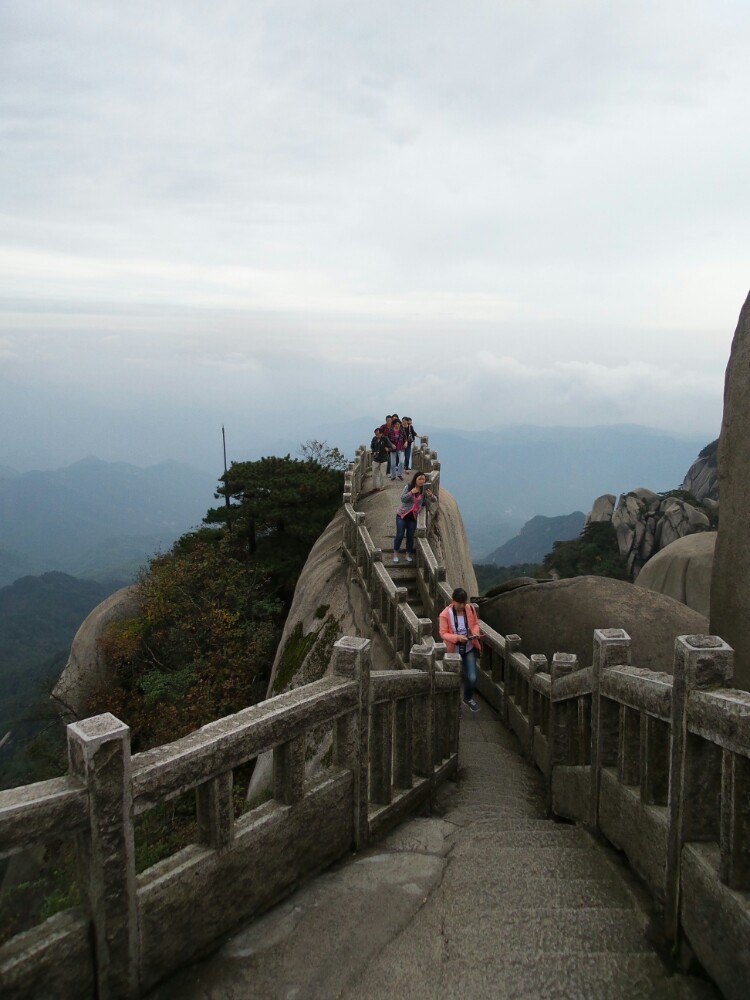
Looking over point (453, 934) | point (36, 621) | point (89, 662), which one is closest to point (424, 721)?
point (453, 934)

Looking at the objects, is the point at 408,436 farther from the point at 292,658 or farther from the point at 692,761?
the point at 692,761

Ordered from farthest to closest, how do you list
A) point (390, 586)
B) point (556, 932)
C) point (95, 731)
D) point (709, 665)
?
1. point (390, 586)
2. point (556, 932)
3. point (709, 665)
4. point (95, 731)

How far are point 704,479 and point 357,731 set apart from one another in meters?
53.7

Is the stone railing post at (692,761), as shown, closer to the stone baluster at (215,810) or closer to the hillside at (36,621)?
the stone baluster at (215,810)

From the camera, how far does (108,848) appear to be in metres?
3.80

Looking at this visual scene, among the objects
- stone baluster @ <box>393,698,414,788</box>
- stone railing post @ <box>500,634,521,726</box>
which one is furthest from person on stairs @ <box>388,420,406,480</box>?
stone baluster @ <box>393,698,414,788</box>

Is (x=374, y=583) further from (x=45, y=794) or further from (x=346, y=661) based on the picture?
(x=45, y=794)

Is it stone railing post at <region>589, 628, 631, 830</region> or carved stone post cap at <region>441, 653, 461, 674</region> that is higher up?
stone railing post at <region>589, 628, 631, 830</region>

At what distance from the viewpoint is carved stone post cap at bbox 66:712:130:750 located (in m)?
3.65

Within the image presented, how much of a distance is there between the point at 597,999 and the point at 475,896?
1.17m

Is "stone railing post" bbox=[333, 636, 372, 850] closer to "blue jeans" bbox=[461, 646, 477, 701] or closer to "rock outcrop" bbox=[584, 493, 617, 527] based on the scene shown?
"blue jeans" bbox=[461, 646, 477, 701]

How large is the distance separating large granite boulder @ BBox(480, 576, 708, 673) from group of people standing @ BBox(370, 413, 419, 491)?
337 inches

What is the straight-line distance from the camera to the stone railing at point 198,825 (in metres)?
3.65

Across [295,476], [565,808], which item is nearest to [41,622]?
[295,476]
